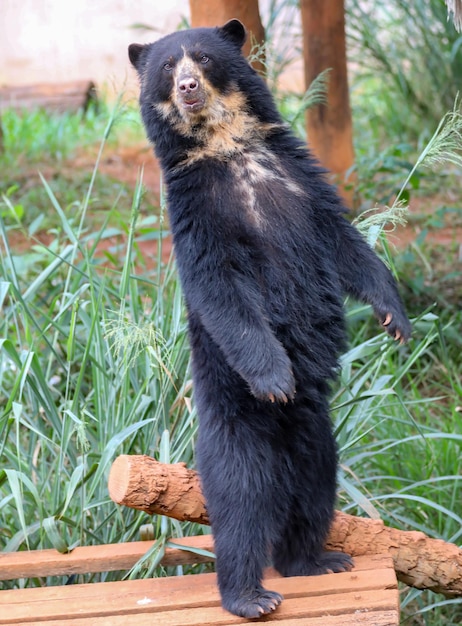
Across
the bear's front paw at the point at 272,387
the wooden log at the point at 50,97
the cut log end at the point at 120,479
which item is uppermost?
the wooden log at the point at 50,97

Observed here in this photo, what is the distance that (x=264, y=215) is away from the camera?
119 inches

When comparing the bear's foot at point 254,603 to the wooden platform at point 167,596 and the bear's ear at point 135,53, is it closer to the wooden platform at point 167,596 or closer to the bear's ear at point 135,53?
the wooden platform at point 167,596

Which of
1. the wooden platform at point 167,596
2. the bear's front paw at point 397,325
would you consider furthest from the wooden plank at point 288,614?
the bear's front paw at point 397,325

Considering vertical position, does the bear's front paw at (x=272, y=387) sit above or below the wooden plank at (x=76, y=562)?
above

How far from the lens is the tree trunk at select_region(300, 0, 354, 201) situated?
5527 millimetres

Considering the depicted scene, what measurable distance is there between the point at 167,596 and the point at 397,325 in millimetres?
1101

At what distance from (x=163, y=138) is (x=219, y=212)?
1.15 ft

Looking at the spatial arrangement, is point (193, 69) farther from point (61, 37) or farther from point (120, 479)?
point (61, 37)

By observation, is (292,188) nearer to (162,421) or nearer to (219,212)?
(219,212)

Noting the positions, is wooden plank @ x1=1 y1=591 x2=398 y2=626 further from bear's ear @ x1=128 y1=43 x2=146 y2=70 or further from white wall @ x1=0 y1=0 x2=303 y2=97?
white wall @ x1=0 y1=0 x2=303 y2=97

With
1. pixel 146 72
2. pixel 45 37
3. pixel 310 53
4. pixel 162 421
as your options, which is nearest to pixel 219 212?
pixel 146 72

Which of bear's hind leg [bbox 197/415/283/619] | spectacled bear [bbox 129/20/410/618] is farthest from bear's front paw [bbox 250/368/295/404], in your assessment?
bear's hind leg [bbox 197/415/283/619]

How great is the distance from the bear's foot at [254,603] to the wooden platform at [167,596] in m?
0.02

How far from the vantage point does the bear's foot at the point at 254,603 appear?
272 cm
